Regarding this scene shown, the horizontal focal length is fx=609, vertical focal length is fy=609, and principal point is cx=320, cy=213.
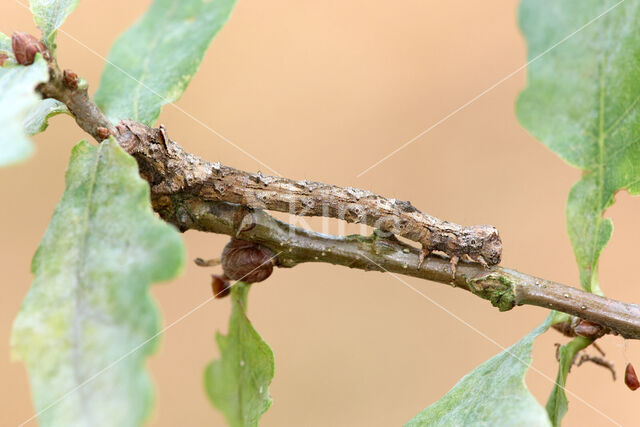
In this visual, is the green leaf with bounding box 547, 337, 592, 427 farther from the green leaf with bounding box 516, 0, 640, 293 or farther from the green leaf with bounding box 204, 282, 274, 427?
the green leaf with bounding box 204, 282, 274, 427

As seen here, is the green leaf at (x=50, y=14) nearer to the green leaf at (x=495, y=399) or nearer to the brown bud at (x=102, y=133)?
the brown bud at (x=102, y=133)

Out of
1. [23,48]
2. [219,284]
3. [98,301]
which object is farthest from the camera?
[219,284]

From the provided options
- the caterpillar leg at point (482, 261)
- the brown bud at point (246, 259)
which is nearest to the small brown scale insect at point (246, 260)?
the brown bud at point (246, 259)

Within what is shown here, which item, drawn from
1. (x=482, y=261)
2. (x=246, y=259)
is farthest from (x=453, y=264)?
(x=246, y=259)

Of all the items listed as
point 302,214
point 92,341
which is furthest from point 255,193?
point 92,341

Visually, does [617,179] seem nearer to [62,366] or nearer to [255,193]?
[255,193]

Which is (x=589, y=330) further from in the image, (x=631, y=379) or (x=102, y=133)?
(x=102, y=133)
